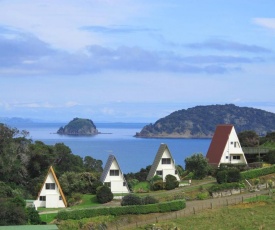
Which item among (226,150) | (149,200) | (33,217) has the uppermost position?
(226,150)

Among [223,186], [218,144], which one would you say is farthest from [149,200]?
[218,144]

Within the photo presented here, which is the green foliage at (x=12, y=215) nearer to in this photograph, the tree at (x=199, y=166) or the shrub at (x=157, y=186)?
the shrub at (x=157, y=186)

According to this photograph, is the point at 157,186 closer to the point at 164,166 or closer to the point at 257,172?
the point at 164,166

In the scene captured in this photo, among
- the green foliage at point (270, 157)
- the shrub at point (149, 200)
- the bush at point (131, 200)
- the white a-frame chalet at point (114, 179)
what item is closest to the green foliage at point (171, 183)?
the white a-frame chalet at point (114, 179)

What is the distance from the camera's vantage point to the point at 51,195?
56969mm

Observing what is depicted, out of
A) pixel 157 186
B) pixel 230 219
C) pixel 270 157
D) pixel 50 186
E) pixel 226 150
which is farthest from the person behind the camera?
pixel 226 150

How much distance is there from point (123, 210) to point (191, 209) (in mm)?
5894

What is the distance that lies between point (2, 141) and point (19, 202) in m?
20.7

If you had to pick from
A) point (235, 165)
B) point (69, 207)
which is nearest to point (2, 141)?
point (69, 207)

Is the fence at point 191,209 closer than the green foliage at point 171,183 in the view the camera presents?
Yes

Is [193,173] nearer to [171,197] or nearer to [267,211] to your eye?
[171,197]

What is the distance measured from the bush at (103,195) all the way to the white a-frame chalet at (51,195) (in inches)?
125

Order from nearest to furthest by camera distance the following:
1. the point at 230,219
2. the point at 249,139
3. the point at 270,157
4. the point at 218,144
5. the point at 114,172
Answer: the point at 230,219
the point at 114,172
the point at 270,157
the point at 218,144
the point at 249,139

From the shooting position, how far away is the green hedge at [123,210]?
48969mm
